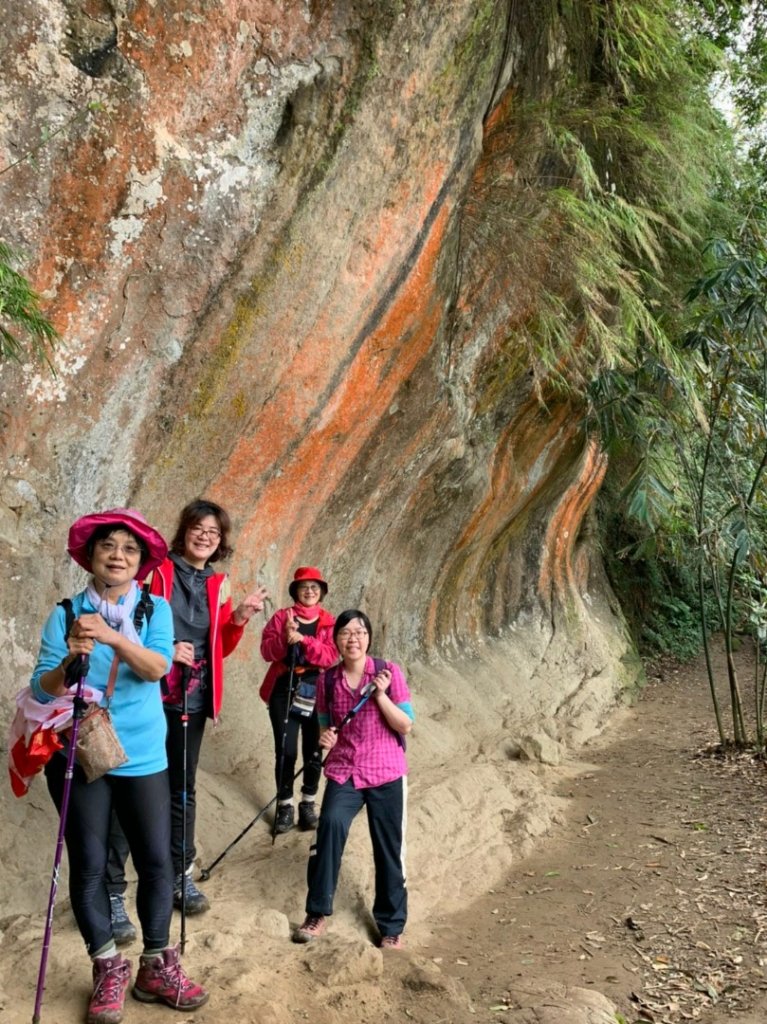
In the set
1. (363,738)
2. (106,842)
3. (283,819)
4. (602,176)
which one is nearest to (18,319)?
(106,842)

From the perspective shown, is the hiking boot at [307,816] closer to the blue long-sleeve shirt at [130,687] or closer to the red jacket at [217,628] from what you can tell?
the red jacket at [217,628]

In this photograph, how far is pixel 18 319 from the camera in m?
4.57

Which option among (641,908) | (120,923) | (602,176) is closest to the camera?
(120,923)

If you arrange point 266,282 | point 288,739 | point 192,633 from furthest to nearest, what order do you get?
point 266,282 → point 288,739 → point 192,633

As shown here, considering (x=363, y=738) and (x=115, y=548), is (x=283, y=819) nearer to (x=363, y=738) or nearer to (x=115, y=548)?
(x=363, y=738)

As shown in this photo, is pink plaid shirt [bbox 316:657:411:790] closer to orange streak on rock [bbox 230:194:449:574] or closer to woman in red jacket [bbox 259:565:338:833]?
woman in red jacket [bbox 259:565:338:833]

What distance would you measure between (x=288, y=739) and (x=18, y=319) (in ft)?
9.97

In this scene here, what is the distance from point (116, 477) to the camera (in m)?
5.93

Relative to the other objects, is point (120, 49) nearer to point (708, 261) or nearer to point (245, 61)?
point (245, 61)

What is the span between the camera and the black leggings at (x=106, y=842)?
350 cm

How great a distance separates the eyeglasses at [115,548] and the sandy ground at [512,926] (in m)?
1.79

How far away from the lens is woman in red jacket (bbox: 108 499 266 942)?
4.80 meters

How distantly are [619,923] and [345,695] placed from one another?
230cm

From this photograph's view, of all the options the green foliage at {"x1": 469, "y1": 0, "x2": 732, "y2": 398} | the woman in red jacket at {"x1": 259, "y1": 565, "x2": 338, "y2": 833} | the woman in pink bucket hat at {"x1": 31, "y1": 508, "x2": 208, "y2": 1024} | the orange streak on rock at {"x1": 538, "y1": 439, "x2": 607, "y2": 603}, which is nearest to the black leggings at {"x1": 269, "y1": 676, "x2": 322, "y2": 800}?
the woman in red jacket at {"x1": 259, "y1": 565, "x2": 338, "y2": 833}
